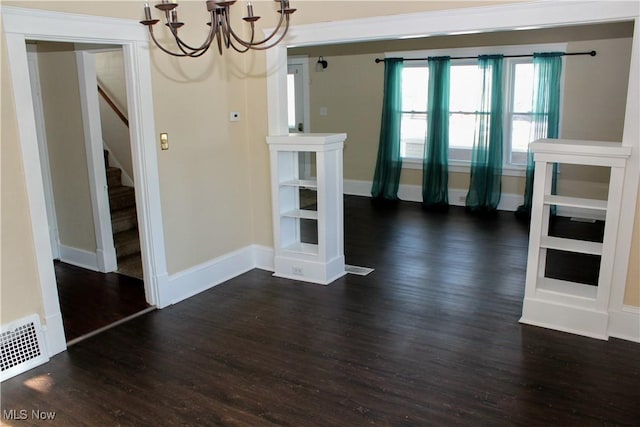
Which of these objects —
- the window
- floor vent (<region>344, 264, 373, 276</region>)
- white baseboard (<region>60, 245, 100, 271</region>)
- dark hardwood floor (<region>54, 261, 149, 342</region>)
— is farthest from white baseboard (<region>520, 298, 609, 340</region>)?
white baseboard (<region>60, 245, 100, 271</region>)

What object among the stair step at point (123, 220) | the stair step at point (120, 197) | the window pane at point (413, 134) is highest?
the window pane at point (413, 134)

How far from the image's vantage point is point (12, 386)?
124 inches

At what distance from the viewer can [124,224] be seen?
5676 millimetres

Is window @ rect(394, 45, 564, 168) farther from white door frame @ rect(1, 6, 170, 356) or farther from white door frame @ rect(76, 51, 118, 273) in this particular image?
white door frame @ rect(1, 6, 170, 356)

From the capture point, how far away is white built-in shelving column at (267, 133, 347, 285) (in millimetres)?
4578

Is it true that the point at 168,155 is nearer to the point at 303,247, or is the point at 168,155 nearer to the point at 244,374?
the point at 303,247

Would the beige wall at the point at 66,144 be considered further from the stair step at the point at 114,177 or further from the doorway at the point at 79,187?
the stair step at the point at 114,177

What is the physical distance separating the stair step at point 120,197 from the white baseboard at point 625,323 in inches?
185

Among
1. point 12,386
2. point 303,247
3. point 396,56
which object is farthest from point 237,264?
point 396,56

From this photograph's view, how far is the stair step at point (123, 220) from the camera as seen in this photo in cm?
559

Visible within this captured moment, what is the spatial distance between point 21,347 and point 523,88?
6.30 m

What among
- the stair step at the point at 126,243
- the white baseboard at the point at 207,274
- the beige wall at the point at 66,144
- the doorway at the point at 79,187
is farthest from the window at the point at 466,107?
the beige wall at the point at 66,144

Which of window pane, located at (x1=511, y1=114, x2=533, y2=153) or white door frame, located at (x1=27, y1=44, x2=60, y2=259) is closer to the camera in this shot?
white door frame, located at (x1=27, y1=44, x2=60, y2=259)

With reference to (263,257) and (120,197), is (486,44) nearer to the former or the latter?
(263,257)
